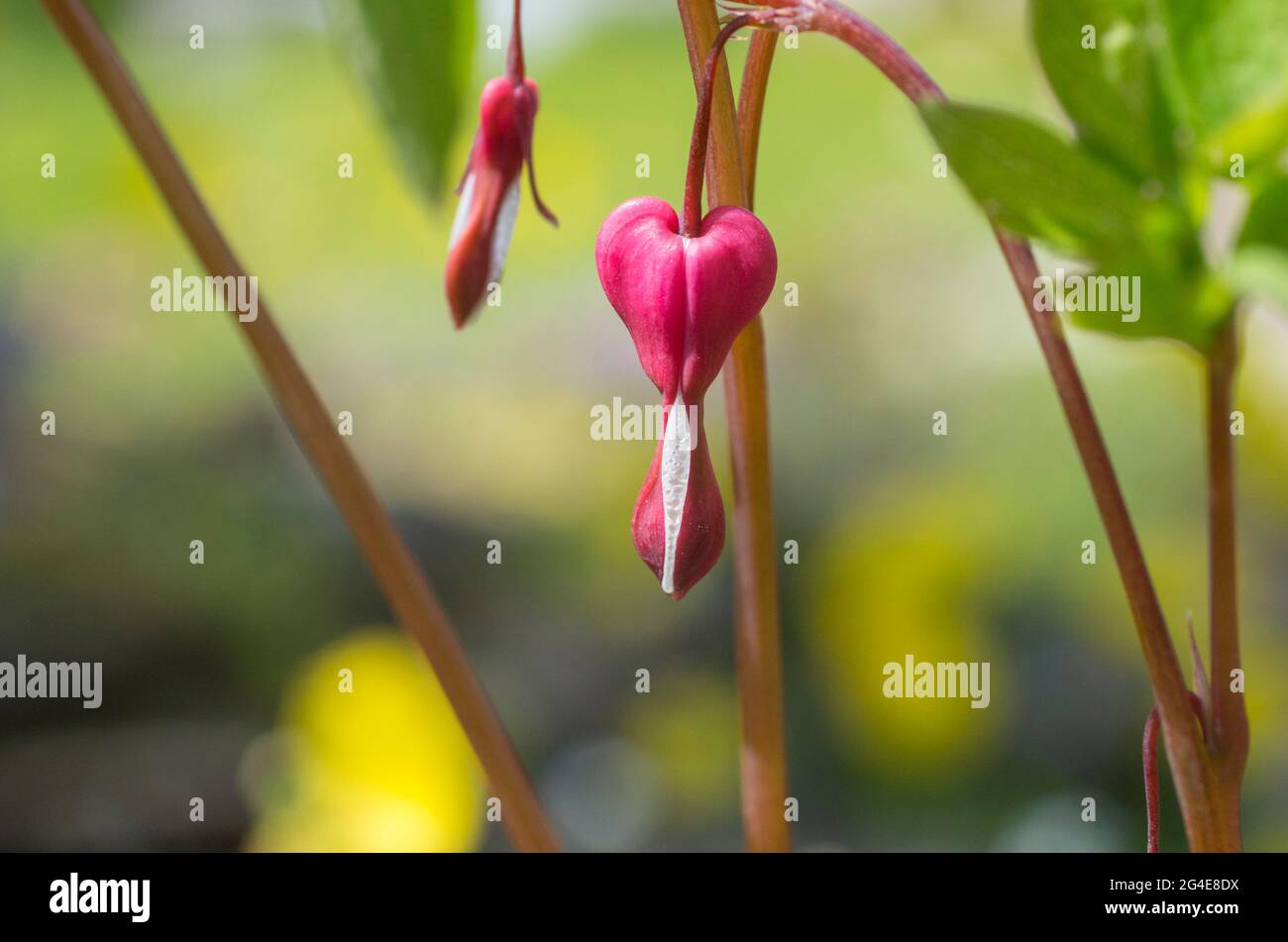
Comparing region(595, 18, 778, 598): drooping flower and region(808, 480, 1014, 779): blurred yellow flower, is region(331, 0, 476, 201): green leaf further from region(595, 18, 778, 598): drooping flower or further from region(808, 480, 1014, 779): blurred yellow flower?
region(808, 480, 1014, 779): blurred yellow flower

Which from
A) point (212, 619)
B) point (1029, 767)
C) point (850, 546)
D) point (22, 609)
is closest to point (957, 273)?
point (850, 546)

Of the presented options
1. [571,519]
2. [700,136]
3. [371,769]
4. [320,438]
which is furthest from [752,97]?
[571,519]

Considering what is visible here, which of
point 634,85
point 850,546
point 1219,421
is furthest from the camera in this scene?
point 634,85

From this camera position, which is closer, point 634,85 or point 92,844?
point 92,844

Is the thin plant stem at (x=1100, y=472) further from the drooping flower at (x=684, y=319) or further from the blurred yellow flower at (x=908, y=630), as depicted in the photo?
the blurred yellow flower at (x=908, y=630)

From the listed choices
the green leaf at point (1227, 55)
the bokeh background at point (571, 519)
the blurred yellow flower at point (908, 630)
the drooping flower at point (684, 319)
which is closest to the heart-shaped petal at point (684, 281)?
the drooping flower at point (684, 319)

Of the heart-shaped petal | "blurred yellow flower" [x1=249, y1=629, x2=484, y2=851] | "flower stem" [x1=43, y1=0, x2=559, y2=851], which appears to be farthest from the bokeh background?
the heart-shaped petal
